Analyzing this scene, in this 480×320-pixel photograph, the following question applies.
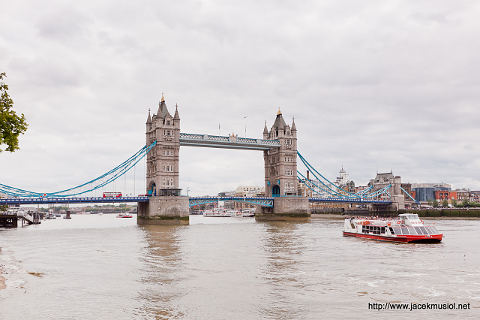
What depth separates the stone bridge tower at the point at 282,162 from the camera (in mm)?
98688

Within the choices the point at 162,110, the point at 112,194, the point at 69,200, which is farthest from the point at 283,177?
the point at 69,200

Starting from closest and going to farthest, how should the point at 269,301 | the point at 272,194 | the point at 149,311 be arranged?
the point at 149,311, the point at 269,301, the point at 272,194

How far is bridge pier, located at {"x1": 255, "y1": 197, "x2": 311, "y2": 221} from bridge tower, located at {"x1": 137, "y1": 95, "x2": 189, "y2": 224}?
24.7m

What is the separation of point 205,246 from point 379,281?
65.3 feet

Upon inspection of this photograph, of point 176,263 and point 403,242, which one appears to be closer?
point 176,263

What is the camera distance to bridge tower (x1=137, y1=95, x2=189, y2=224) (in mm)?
75938

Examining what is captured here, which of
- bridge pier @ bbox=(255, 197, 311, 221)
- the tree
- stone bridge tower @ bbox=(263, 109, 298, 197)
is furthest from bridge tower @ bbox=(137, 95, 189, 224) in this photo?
the tree

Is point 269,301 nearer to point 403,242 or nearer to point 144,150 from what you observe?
point 403,242

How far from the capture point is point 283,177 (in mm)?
98438

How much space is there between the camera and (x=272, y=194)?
10356 cm

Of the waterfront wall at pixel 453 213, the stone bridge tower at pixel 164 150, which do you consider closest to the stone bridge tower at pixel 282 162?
the stone bridge tower at pixel 164 150

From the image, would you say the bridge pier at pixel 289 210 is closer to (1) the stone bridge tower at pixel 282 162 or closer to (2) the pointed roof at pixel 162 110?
(1) the stone bridge tower at pixel 282 162

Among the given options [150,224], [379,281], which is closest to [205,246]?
[379,281]

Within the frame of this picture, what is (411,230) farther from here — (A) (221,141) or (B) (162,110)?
(B) (162,110)
